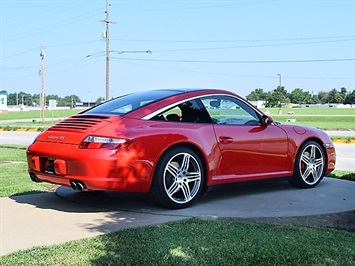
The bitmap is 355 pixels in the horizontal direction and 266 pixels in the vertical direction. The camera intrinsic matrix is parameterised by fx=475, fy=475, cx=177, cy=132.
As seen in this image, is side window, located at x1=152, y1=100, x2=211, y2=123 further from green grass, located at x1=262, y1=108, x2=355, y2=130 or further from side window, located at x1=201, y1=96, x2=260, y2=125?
green grass, located at x1=262, y1=108, x2=355, y2=130

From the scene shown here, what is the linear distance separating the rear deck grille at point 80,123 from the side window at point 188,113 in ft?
2.50

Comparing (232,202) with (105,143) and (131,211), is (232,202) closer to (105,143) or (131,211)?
(131,211)

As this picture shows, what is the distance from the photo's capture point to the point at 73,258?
3465 mm

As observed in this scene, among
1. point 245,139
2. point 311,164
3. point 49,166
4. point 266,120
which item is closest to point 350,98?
point 311,164

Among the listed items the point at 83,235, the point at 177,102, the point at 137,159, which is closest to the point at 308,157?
the point at 177,102

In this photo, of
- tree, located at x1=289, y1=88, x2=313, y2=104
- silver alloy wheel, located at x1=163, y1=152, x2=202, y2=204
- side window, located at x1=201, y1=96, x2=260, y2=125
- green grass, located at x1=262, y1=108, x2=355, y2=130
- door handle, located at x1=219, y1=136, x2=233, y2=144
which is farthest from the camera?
tree, located at x1=289, y1=88, x2=313, y2=104

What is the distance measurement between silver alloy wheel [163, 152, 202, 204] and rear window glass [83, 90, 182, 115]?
763mm

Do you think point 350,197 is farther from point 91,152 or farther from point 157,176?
point 91,152

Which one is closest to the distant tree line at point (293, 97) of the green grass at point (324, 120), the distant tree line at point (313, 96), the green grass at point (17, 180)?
the distant tree line at point (313, 96)

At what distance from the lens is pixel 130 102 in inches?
223

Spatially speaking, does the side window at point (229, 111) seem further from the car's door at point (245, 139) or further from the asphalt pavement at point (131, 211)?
the asphalt pavement at point (131, 211)

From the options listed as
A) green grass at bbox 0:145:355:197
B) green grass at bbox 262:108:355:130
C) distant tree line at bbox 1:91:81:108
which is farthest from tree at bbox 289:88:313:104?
green grass at bbox 0:145:355:197

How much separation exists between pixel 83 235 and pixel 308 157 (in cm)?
367

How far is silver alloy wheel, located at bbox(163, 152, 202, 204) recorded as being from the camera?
516cm
